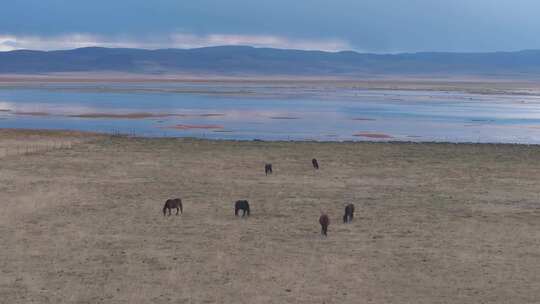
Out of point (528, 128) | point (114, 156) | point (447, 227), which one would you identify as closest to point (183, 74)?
point (528, 128)

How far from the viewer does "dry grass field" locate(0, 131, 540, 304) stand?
10.8m

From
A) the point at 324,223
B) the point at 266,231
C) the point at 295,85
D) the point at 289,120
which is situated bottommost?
the point at 266,231

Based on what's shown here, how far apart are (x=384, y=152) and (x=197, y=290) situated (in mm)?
18339

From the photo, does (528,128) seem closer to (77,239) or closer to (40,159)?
(40,159)

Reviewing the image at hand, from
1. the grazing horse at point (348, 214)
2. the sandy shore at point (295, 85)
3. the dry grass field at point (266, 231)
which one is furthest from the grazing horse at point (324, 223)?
the sandy shore at point (295, 85)

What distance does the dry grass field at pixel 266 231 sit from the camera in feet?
35.5

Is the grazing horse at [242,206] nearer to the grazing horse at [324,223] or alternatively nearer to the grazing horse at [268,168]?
the grazing horse at [324,223]

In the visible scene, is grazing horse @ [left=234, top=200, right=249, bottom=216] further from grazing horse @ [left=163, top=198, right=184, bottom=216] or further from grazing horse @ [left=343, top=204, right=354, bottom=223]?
grazing horse @ [left=343, top=204, right=354, bottom=223]

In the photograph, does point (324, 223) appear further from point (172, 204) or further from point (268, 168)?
point (268, 168)

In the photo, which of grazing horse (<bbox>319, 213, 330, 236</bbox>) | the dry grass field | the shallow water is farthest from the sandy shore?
grazing horse (<bbox>319, 213, 330, 236</bbox>)

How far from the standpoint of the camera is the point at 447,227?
14977 mm

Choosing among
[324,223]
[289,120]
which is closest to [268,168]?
[324,223]

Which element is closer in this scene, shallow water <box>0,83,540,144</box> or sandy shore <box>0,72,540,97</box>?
shallow water <box>0,83,540,144</box>

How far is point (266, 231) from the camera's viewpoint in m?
14.4
